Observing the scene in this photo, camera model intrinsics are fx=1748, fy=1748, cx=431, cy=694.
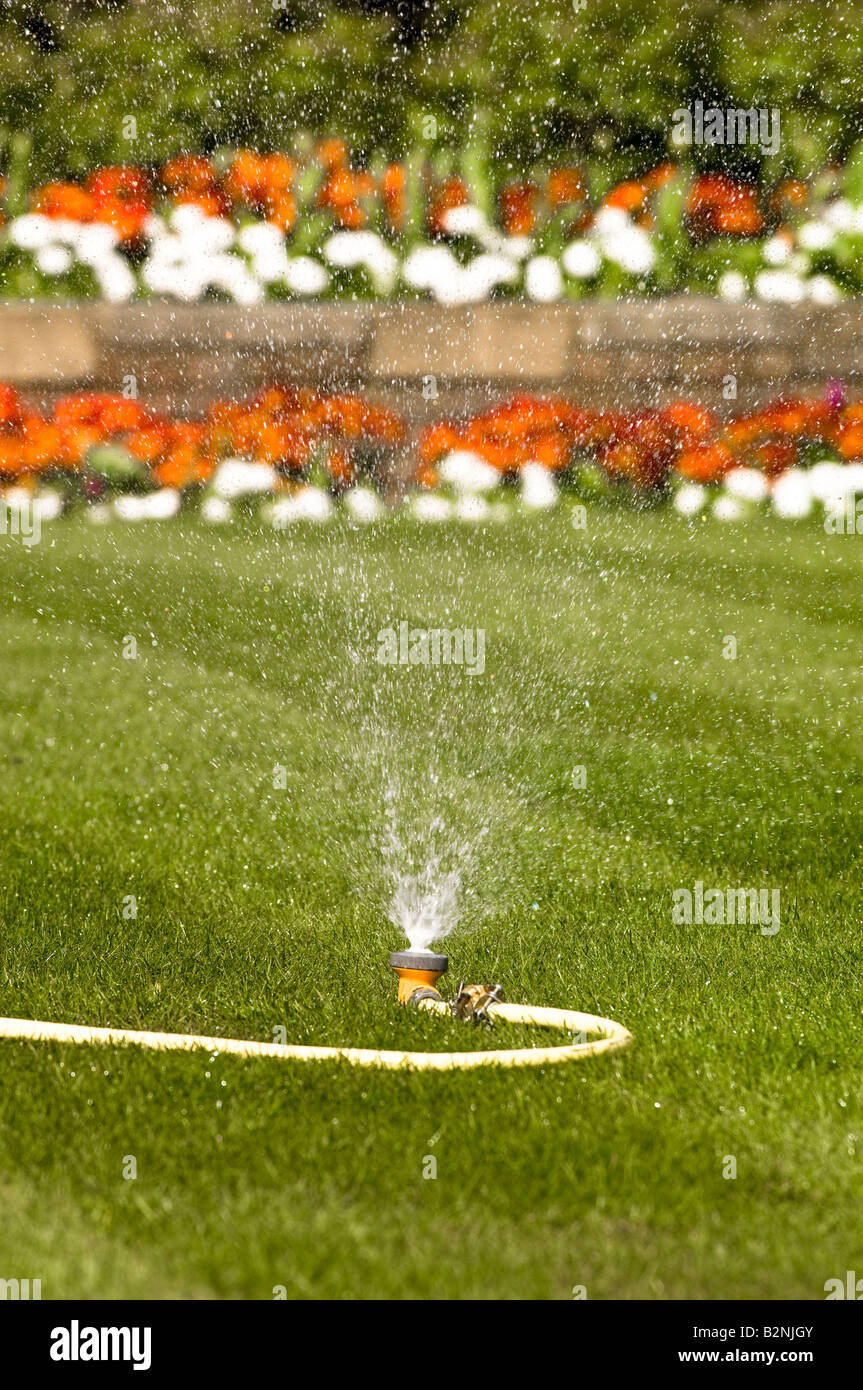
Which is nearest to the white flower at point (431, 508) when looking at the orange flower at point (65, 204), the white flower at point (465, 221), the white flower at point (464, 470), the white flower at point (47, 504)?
the white flower at point (464, 470)

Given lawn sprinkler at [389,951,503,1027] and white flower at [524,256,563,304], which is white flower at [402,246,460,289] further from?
lawn sprinkler at [389,951,503,1027]

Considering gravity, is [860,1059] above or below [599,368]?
below

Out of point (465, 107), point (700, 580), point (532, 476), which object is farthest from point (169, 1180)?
point (465, 107)

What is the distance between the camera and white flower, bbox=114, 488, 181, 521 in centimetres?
894

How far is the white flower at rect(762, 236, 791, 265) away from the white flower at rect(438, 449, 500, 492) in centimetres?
197

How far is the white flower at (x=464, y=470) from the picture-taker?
9.05 metres

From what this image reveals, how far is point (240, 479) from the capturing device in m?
9.03

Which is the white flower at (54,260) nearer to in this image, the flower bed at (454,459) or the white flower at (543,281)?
the flower bed at (454,459)

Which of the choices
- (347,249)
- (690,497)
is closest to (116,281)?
(347,249)

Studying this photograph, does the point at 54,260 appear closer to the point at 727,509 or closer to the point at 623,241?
the point at 623,241

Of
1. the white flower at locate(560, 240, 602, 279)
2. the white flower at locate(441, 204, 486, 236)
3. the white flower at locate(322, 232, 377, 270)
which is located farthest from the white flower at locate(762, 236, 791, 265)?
the white flower at locate(322, 232, 377, 270)

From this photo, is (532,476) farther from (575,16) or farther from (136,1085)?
(136,1085)

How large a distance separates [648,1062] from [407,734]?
2.99 metres

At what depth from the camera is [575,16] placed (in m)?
10.4
